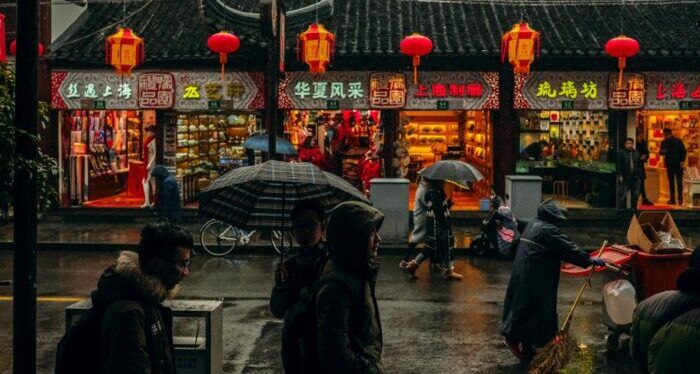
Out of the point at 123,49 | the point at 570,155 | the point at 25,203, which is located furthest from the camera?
the point at 570,155

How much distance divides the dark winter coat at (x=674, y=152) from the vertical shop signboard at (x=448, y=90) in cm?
464

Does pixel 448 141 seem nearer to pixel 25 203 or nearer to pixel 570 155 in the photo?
pixel 570 155

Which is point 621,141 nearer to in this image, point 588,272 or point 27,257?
point 588,272

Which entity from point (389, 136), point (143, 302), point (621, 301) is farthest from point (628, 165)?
point (143, 302)

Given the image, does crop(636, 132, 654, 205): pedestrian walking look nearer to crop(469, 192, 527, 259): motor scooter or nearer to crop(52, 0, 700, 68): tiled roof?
crop(52, 0, 700, 68): tiled roof

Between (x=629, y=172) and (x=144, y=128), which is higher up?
(x=144, y=128)

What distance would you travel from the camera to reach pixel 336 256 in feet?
14.5

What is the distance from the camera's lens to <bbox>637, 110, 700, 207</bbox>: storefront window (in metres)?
A: 22.0

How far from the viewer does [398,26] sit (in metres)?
21.5

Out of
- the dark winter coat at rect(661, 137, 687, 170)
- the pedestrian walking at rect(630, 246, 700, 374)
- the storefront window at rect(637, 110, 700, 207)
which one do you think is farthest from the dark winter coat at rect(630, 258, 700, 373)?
the storefront window at rect(637, 110, 700, 207)

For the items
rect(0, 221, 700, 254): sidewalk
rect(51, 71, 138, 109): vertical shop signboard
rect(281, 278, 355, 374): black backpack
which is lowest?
rect(0, 221, 700, 254): sidewalk

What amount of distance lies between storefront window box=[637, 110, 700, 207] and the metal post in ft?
60.2

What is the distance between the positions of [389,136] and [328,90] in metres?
1.84

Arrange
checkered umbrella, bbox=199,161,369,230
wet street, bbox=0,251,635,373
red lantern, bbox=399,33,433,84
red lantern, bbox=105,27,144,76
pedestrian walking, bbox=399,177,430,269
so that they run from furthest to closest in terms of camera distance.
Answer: red lantern, bbox=399,33,433,84, red lantern, bbox=105,27,144,76, pedestrian walking, bbox=399,177,430,269, wet street, bbox=0,251,635,373, checkered umbrella, bbox=199,161,369,230
